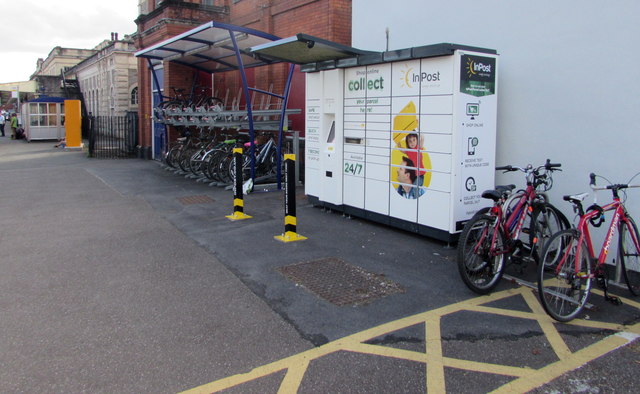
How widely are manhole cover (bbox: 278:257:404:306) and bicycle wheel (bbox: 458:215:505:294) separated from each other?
2.29 feet

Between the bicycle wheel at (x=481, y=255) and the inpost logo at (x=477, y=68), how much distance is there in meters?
2.24

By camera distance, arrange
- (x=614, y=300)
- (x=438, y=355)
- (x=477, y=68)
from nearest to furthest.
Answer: (x=438, y=355), (x=614, y=300), (x=477, y=68)

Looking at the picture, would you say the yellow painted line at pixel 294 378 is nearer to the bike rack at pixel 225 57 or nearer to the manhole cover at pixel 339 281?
the manhole cover at pixel 339 281

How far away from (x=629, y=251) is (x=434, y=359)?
2728mm

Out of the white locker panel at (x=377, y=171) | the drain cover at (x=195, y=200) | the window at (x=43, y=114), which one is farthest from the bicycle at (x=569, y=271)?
the window at (x=43, y=114)

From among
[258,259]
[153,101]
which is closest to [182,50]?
[153,101]

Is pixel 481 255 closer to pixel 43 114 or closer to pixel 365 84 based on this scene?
pixel 365 84

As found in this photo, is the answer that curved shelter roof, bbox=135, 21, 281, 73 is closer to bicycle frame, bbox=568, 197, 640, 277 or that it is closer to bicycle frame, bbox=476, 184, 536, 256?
bicycle frame, bbox=476, 184, 536, 256

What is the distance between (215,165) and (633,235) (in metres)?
9.40

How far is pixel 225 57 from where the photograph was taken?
13.3 meters

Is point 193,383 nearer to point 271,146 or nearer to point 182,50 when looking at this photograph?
point 271,146

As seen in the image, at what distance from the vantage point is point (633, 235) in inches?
192

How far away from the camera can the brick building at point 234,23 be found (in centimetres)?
1180

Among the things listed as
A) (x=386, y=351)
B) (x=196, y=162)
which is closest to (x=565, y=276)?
(x=386, y=351)
